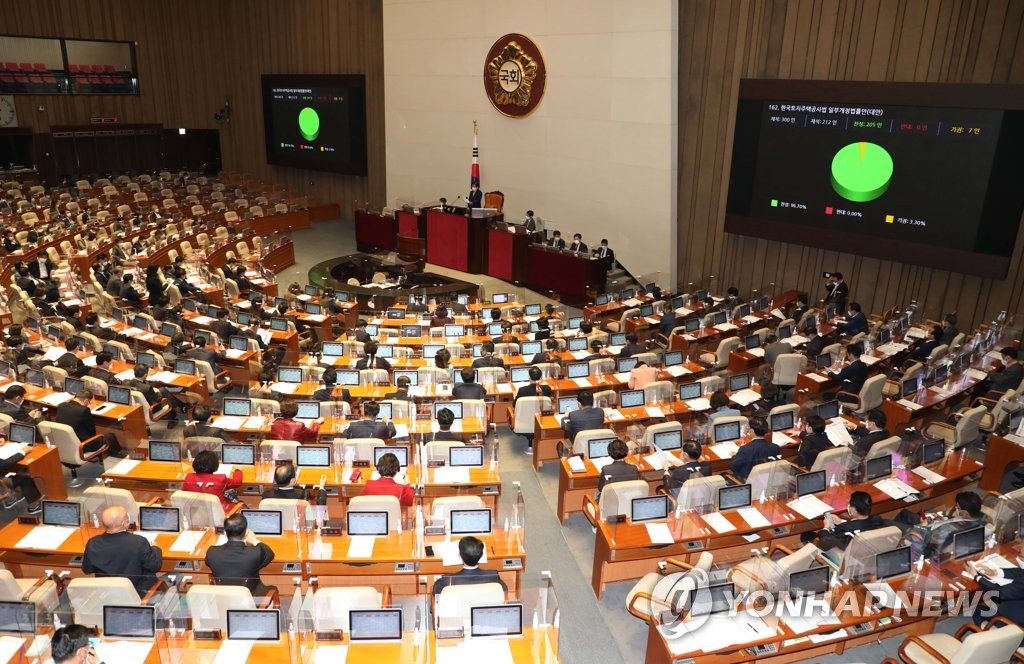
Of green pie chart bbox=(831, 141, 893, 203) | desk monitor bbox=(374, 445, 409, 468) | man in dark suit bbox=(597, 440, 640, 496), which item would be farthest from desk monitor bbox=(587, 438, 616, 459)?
green pie chart bbox=(831, 141, 893, 203)

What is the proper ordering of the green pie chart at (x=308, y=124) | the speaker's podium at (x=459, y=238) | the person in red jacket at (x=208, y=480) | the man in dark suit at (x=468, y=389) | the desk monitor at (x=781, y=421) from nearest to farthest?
the person in red jacket at (x=208, y=480) < the desk monitor at (x=781, y=421) < the man in dark suit at (x=468, y=389) < the speaker's podium at (x=459, y=238) < the green pie chart at (x=308, y=124)

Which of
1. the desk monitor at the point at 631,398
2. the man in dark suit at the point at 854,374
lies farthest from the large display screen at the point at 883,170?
the desk monitor at the point at 631,398

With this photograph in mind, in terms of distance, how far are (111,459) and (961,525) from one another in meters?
10.5

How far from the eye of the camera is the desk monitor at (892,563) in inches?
257


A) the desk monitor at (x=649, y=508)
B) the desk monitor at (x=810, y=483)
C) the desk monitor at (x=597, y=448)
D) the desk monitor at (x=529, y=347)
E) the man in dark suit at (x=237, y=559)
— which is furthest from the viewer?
the desk monitor at (x=529, y=347)

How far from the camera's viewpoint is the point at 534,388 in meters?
10.8

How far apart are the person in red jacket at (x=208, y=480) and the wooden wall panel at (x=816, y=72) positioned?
1404cm

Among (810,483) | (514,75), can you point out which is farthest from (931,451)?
(514,75)

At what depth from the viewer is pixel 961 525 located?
704 centimetres

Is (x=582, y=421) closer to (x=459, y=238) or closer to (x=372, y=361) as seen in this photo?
(x=372, y=361)

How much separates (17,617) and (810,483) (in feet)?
24.7

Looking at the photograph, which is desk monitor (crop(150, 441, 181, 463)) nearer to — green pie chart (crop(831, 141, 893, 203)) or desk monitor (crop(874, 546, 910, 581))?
desk monitor (crop(874, 546, 910, 581))

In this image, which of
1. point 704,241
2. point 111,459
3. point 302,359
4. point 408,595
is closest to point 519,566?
point 408,595

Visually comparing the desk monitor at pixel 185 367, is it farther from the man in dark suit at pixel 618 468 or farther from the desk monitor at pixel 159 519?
the man in dark suit at pixel 618 468
